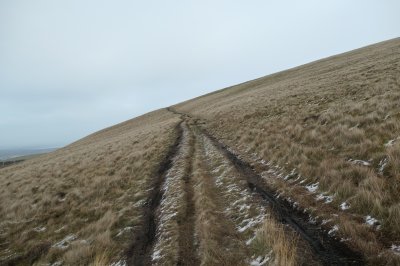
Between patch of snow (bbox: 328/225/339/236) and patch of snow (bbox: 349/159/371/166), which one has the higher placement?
patch of snow (bbox: 349/159/371/166)

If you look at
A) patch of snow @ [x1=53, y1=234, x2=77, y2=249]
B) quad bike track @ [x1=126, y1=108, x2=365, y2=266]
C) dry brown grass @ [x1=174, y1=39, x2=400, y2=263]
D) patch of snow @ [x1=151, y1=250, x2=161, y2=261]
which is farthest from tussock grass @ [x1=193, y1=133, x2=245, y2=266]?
patch of snow @ [x1=53, y1=234, x2=77, y2=249]

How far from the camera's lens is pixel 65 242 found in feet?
30.6

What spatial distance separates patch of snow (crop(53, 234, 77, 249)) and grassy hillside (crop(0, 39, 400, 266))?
42mm

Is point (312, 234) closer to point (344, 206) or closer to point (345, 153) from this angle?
point (344, 206)

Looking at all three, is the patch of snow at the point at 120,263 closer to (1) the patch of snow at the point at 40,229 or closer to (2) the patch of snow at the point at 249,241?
(2) the patch of snow at the point at 249,241

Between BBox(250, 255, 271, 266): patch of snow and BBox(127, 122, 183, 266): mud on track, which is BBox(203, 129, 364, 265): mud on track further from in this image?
BBox(127, 122, 183, 266): mud on track

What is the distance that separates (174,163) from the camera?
16.2m

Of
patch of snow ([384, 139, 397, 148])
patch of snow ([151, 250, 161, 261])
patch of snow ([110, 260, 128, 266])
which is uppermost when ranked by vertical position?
patch of snow ([110, 260, 128, 266])

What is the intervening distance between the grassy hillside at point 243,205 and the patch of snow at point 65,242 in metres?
0.04

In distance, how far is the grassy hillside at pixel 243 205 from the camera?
6344mm

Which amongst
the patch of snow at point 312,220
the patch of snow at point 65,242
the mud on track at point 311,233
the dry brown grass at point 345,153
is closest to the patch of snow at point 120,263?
the patch of snow at point 65,242

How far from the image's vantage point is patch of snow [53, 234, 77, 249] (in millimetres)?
9078

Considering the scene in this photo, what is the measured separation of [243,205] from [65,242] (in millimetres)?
6173

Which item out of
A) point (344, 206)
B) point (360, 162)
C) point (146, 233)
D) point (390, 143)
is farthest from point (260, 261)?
point (390, 143)
